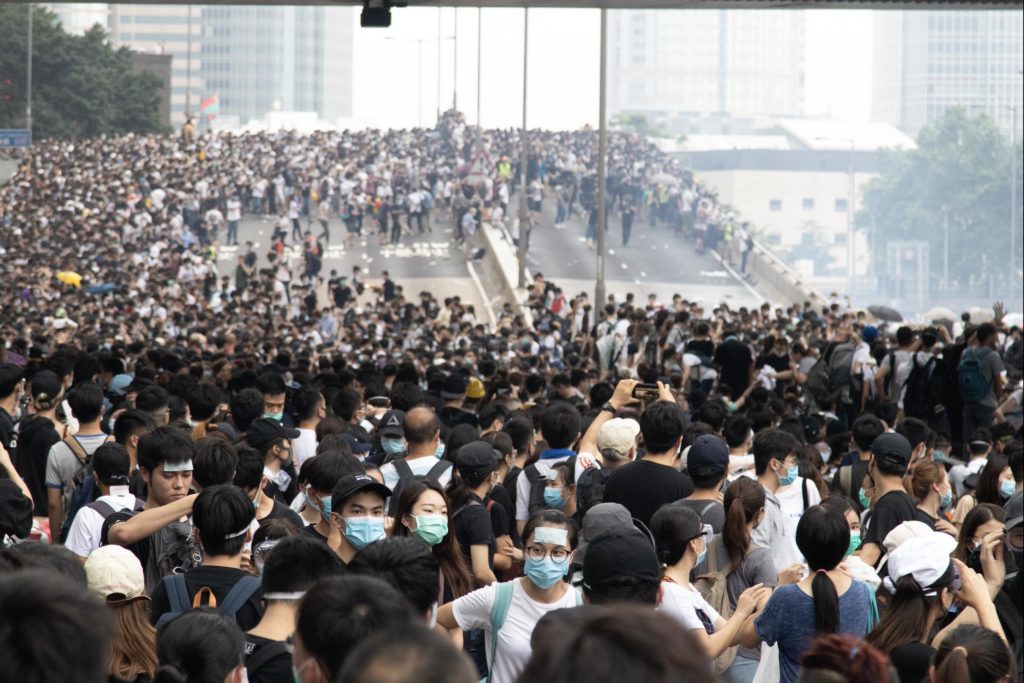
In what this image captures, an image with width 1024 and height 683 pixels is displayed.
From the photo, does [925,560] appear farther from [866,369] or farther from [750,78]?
[750,78]

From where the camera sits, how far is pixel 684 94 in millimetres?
157625

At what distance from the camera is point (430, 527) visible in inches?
244

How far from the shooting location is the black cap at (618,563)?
15.8ft

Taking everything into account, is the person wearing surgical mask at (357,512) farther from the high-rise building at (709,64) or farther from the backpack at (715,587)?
the high-rise building at (709,64)

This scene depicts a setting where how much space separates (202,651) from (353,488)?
179cm

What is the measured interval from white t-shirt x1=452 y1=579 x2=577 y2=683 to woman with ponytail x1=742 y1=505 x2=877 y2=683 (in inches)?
27.1

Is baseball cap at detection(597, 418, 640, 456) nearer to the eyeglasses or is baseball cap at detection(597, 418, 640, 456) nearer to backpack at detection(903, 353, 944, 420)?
the eyeglasses

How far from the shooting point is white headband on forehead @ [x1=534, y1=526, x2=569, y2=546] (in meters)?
5.62

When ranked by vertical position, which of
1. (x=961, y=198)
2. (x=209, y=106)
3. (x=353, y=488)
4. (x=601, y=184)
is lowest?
(x=353, y=488)

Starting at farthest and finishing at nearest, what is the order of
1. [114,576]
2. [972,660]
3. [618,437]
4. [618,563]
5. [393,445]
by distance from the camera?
1. [393,445]
2. [618,437]
3. [114,576]
4. [618,563]
5. [972,660]

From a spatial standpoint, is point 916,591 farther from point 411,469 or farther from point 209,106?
point 209,106

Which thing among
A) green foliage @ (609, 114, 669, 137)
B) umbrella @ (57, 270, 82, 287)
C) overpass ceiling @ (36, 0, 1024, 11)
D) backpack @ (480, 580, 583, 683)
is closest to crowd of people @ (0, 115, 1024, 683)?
backpack @ (480, 580, 583, 683)

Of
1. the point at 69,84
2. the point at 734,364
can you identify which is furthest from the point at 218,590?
the point at 69,84

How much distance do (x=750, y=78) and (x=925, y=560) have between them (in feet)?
514
